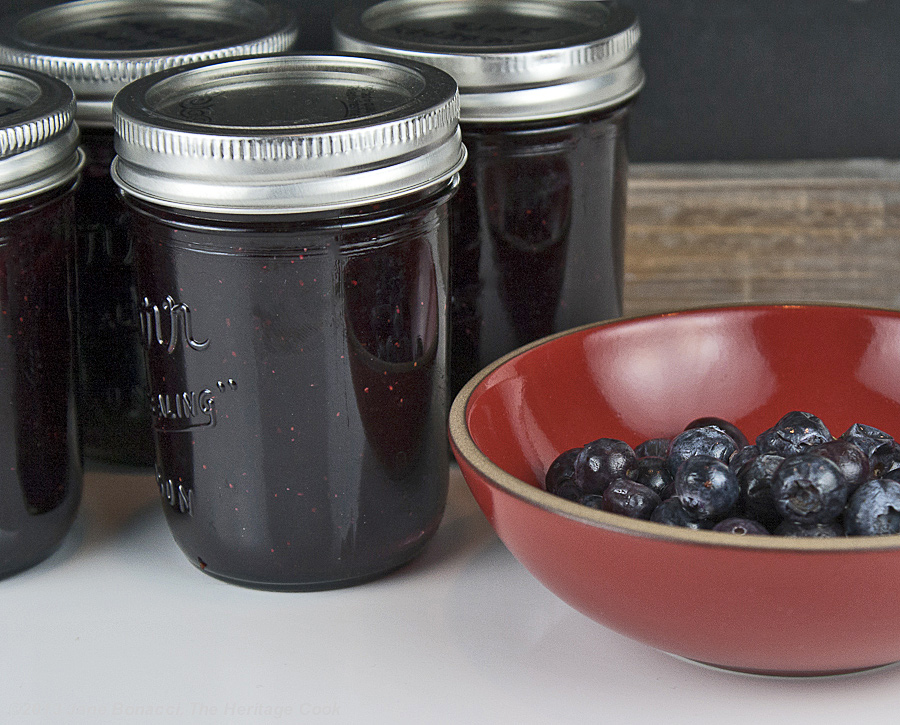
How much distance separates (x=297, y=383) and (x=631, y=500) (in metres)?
0.20

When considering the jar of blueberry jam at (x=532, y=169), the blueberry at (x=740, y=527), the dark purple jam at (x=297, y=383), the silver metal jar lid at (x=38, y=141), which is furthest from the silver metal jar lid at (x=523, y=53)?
the blueberry at (x=740, y=527)

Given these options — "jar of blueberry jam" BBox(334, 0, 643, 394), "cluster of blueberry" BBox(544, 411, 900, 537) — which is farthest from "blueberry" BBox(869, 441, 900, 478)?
"jar of blueberry jam" BBox(334, 0, 643, 394)

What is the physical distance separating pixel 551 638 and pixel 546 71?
381 mm

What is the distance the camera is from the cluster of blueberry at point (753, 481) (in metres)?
0.62

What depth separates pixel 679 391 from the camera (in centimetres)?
84

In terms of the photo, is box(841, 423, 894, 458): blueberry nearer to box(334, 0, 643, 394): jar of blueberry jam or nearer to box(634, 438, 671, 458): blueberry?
box(634, 438, 671, 458): blueberry

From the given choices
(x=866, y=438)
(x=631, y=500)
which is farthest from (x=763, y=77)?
(x=631, y=500)

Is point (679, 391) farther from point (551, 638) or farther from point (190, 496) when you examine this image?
point (190, 496)

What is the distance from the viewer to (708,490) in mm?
633

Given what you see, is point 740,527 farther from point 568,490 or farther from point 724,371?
point 724,371

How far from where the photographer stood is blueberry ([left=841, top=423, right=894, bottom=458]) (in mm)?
716

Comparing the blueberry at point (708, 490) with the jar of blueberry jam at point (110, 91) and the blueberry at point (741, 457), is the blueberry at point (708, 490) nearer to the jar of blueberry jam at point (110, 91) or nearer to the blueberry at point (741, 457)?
the blueberry at point (741, 457)

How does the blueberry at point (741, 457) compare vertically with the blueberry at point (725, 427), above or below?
above

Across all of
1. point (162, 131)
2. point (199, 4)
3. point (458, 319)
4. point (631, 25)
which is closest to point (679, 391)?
point (458, 319)
